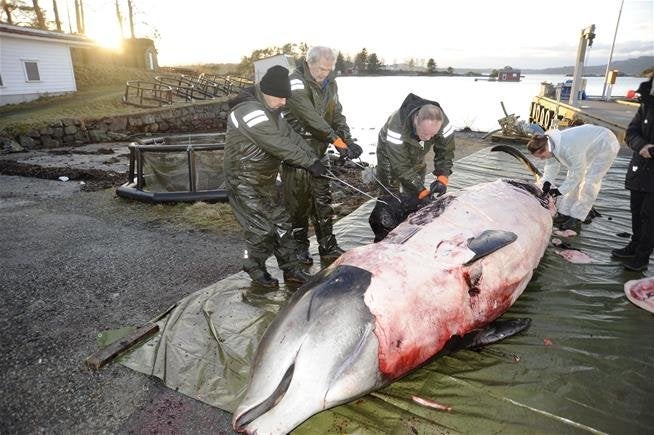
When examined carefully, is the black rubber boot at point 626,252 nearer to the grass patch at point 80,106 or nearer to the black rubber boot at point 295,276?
the black rubber boot at point 295,276

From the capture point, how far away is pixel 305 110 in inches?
171

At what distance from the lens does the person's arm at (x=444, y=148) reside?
15.1 feet

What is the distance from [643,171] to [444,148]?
6.63ft

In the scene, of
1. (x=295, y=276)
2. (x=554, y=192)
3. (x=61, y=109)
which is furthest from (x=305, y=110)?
(x=61, y=109)

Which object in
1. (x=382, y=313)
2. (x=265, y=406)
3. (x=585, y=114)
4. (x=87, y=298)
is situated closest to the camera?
(x=265, y=406)

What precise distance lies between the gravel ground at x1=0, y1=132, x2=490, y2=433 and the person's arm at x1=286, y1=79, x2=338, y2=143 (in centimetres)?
196

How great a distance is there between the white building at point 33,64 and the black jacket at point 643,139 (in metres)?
23.9

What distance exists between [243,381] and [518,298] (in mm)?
2696

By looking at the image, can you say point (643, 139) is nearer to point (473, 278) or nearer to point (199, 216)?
point (473, 278)

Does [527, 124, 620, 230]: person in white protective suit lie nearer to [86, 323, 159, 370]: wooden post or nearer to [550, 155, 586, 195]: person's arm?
[550, 155, 586, 195]: person's arm

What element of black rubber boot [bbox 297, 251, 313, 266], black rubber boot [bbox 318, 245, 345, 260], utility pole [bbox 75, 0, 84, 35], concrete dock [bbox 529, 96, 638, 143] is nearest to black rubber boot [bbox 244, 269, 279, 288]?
black rubber boot [bbox 297, 251, 313, 266]

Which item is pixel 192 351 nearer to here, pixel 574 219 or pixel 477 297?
pixel 477 297

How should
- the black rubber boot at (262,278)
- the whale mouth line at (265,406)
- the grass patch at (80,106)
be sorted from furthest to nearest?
the grass patch at (80,106) → the black rubber boot at (262,278) → the whale mouth line at (265,406)

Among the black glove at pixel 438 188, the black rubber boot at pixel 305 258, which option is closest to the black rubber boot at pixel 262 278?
the black rubber boot at pixel 305 258
